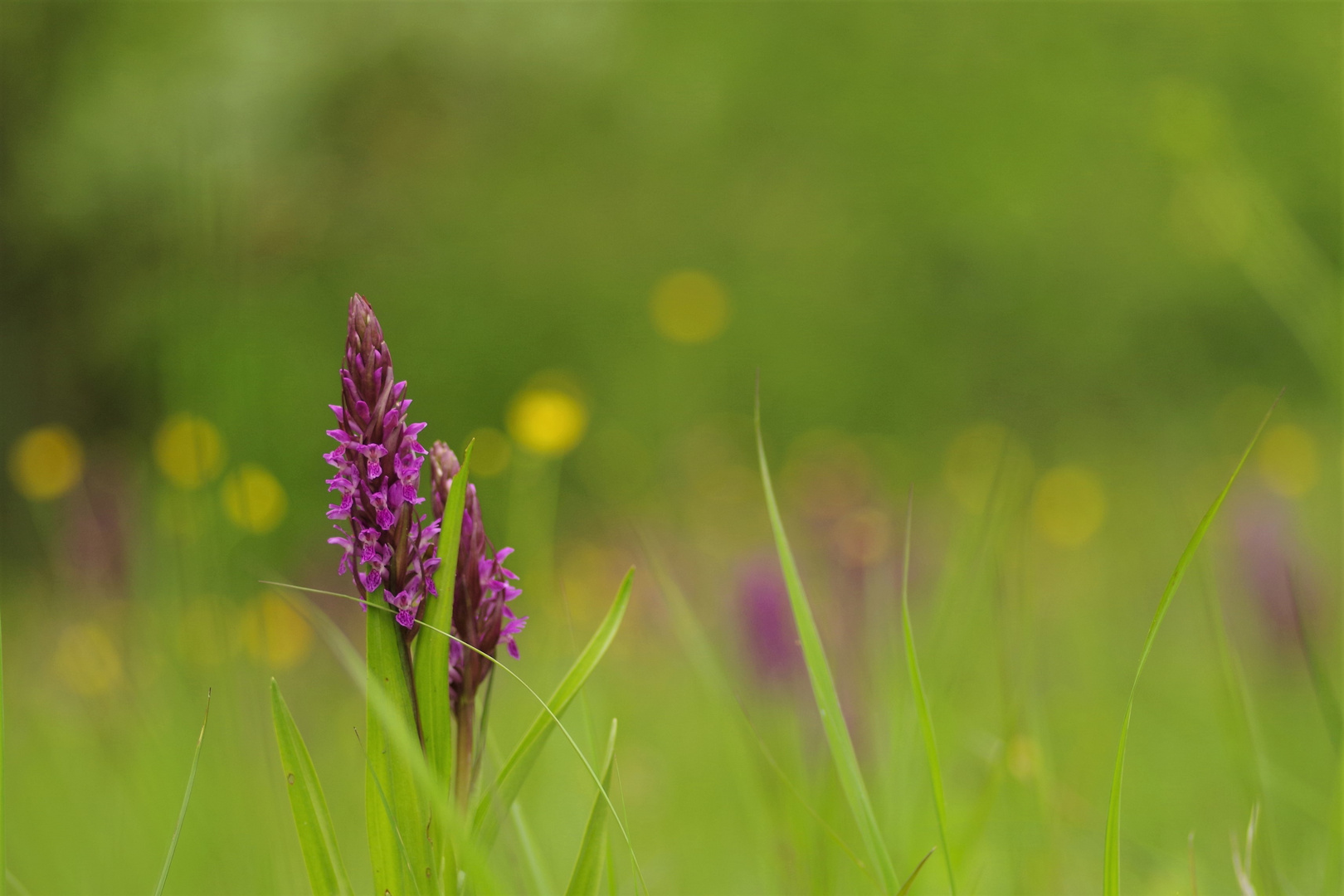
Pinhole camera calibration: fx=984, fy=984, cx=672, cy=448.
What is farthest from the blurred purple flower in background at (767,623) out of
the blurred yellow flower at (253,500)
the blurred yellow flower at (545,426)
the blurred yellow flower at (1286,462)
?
the blurred yellow flower at (1286,462)

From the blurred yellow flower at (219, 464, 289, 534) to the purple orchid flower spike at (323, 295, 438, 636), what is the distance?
98 mm

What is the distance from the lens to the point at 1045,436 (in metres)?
7.92

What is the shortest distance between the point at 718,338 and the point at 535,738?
7.20 metres

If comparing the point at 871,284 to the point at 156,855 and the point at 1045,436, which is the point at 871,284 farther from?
the point at 156,855

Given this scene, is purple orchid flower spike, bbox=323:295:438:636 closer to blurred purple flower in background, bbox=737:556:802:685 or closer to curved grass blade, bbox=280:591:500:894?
curved grass blade, bbox=280:591:500:894

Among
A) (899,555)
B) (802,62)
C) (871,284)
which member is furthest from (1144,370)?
(899,555)

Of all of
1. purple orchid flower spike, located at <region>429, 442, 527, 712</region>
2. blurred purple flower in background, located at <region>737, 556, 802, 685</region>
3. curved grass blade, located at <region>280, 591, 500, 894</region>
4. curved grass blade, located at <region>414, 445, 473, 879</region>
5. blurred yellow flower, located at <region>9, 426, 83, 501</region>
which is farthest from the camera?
blurred yellow flower, located at <region>9, 426, 83, 501</region>

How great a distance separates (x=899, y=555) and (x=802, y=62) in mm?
6749

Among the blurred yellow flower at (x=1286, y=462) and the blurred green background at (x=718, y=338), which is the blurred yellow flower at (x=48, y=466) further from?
the blurred yellow flower at (x=1286, y=462)

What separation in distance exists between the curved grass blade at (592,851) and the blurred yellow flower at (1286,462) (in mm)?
4826

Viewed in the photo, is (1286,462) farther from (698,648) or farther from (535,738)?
(535,738)

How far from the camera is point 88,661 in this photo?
2418 millimetres

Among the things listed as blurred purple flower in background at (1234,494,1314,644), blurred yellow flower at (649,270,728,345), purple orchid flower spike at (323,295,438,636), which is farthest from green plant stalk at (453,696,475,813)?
blurred yellow flower at (649,270,728,345)

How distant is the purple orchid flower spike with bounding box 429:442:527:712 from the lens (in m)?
0.92
